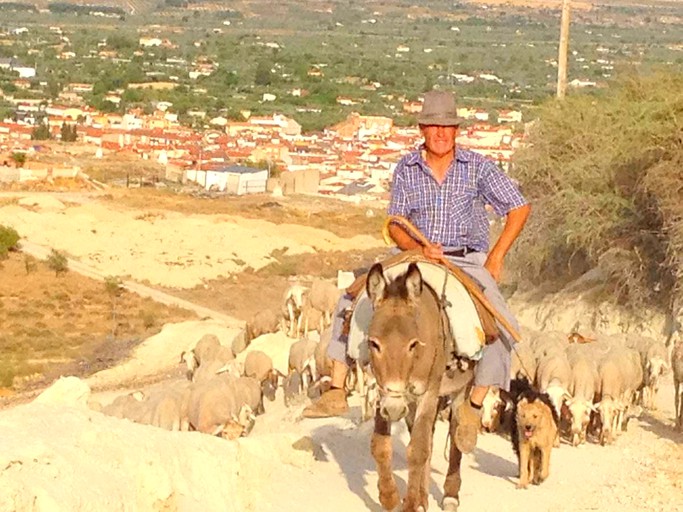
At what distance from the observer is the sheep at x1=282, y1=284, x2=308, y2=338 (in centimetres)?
2781

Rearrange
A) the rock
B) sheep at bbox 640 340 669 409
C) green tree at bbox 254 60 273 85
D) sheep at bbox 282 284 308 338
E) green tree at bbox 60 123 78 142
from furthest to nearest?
green tree at bbox 254 60 273 85 < green tree at bbox 60 123 78 142 < sheep at bbox 282 284 308 338 < sheep at bbox 640 340 669 409 < the rock

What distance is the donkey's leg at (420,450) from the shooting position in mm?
9133

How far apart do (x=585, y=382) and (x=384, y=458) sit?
6431 millimetres

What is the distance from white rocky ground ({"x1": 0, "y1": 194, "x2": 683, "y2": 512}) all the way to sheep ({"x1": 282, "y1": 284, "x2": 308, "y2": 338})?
10263mm

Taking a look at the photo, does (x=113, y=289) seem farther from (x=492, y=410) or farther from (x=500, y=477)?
(x=500, y=477)

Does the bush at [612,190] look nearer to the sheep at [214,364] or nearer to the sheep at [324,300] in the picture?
the sheep at [324,300]

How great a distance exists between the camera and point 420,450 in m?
9.27

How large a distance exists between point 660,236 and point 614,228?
3.72ft

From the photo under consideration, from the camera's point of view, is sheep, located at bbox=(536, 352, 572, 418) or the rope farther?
sheep, located at bbox=(536, 352, 572, 418)

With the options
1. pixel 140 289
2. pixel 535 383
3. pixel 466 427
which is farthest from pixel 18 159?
pixel 466 427

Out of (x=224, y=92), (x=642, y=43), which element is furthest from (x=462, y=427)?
(x=642, y=43)

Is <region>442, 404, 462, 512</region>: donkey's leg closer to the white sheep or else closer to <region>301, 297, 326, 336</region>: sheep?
the white sheep

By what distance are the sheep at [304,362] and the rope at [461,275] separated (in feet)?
34.5

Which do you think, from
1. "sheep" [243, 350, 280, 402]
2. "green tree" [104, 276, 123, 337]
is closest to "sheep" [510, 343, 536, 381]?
"sheep" [243, 350, 280, 402]
